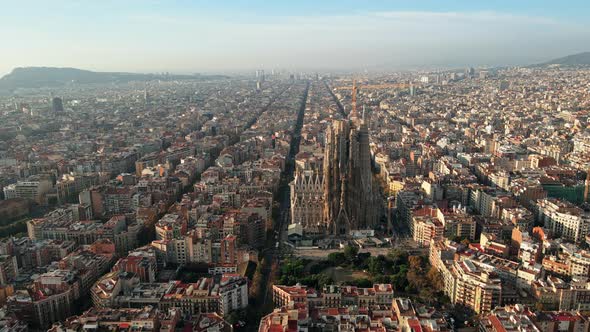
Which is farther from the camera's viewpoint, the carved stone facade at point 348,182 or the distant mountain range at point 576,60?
the distant mountain range at point 576,60

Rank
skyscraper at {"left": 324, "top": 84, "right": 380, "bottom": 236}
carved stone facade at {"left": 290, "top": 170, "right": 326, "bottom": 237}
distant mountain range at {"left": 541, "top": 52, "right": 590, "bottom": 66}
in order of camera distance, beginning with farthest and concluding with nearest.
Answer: distant mountain range at {"left": 541, "top": 52, "right": 590, "bottom": 66} < carved stone facade at {"left": 290, "top": 170, "right": 326, "bottom": 237} < skyscraper at {"left": 324, "top": 84, "right": 380, "bottom": 236}

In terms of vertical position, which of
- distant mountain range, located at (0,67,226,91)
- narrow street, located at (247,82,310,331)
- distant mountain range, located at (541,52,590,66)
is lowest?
narrow street, located at (247,82,310,331)

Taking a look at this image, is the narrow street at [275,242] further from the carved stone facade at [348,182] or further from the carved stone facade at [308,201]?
the carved stone facade at [348,182]

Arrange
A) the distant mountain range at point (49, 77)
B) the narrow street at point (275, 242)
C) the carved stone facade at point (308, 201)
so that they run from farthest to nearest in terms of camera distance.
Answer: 1. the distant mountain range at point (49, 77)
2. the carved stone facade at point (308, 201)
3. the narrow street at point (275, 242)

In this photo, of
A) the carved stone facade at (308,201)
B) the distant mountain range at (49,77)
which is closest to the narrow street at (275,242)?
the carved stone facade at (308,201)

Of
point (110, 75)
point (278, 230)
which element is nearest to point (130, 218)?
point (278, 230)

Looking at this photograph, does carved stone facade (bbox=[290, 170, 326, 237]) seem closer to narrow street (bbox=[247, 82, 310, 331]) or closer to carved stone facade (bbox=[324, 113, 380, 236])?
carved stone facade (bbox=[324, 113, 380, 236])

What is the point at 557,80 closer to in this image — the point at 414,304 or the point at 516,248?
the point at 516,248

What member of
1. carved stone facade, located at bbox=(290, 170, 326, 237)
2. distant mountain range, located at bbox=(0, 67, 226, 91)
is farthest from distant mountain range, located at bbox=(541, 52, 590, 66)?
A: carved stone facade, located at bbox=(290, 170, 326, 237)

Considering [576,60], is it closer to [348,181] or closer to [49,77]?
[348,181]
